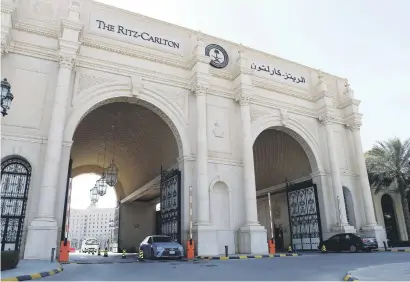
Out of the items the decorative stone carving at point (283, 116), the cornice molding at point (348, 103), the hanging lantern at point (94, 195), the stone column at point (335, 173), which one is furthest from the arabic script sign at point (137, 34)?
the cornice molding at point (348, 103)

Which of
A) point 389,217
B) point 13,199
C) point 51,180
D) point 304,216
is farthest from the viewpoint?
point 389,217

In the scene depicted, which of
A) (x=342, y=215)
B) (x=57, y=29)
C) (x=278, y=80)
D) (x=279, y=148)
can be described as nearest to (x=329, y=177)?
(x=342, y=215)

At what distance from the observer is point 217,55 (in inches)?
792

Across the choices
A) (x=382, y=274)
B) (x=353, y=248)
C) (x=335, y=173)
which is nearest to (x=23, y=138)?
(x=382, y=274)

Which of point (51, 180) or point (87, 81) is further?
point (87, 81)

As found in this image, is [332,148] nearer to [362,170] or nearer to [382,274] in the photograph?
[362,170]

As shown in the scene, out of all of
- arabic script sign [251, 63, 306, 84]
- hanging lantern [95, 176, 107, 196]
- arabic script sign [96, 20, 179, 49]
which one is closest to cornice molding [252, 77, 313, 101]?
arabic script sign [251, 63, 306, 84]

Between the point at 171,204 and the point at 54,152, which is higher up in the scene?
the point at 54,152

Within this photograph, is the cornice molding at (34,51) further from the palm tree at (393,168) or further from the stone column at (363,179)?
the palm tree at (393,168)

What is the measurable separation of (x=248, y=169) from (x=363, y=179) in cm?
902

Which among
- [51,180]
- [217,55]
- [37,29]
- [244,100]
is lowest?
[51,180]

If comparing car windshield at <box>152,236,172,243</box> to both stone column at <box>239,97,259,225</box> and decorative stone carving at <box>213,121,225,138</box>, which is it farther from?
decorative stone carving at <box>213,121,225,138</box>

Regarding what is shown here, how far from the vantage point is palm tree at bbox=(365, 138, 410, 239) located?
25234 millimetres

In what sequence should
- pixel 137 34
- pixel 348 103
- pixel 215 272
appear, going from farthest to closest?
1. pixel 348 103
2. pixel 137 34
3. pixel 215 272
